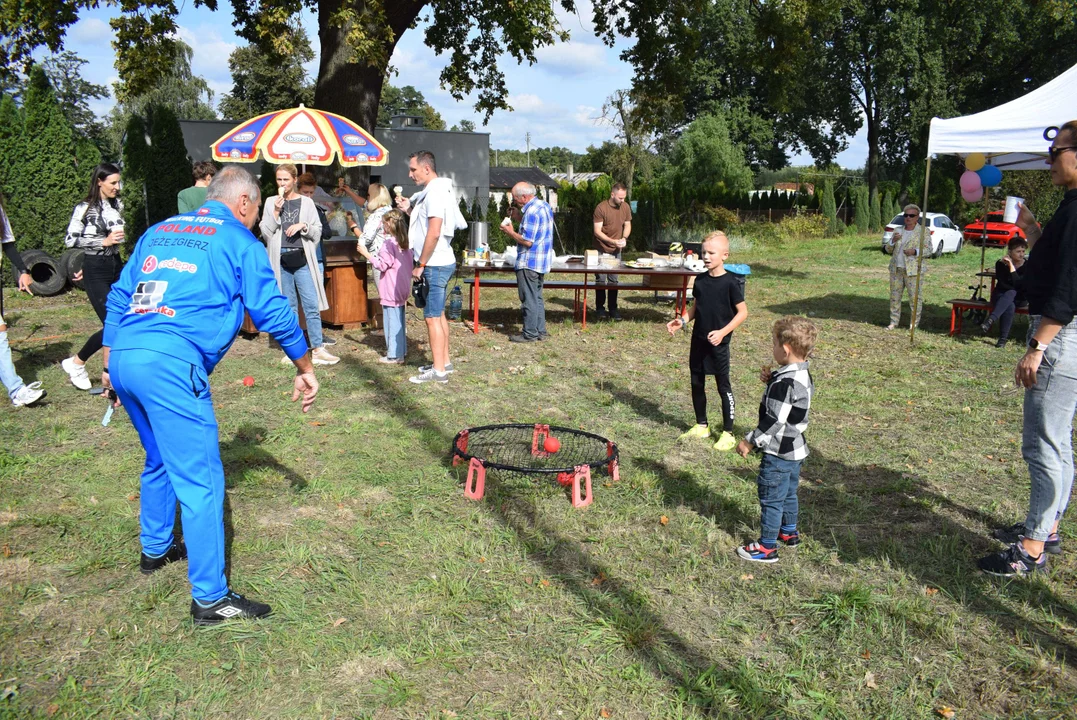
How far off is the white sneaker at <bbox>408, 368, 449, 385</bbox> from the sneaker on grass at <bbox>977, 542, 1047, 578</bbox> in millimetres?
4987

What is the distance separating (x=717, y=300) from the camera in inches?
230

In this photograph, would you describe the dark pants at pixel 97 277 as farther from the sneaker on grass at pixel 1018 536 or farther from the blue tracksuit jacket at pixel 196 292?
the sneaker on grass at pixel 1018 536

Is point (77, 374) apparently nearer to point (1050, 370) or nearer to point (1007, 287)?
point (1050, 370)

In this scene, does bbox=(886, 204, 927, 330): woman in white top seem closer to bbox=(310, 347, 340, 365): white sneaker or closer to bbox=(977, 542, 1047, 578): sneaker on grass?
bbox=(977, 542, 1047, 578): sneaker on grass

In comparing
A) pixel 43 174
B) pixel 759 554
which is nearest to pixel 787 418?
pixel 759 554

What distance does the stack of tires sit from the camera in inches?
521

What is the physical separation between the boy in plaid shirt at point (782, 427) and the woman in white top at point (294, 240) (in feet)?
17.7

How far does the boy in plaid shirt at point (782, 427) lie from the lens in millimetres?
4055

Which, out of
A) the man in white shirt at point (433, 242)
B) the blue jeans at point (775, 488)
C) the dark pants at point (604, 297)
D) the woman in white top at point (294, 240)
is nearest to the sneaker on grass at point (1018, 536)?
the blue jeans at point (775, 488)

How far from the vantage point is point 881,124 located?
46.1 m

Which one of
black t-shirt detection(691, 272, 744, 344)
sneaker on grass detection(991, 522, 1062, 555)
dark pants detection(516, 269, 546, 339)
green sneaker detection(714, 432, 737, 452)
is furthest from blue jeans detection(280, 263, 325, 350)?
sneaker on grass detection(991, 522, 1062, 555)

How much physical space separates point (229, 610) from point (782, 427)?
278 cm

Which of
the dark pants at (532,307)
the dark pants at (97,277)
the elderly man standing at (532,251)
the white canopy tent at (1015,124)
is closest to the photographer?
the dark pants at (97,277)

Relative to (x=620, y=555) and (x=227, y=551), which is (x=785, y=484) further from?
(x=227, y=551)
